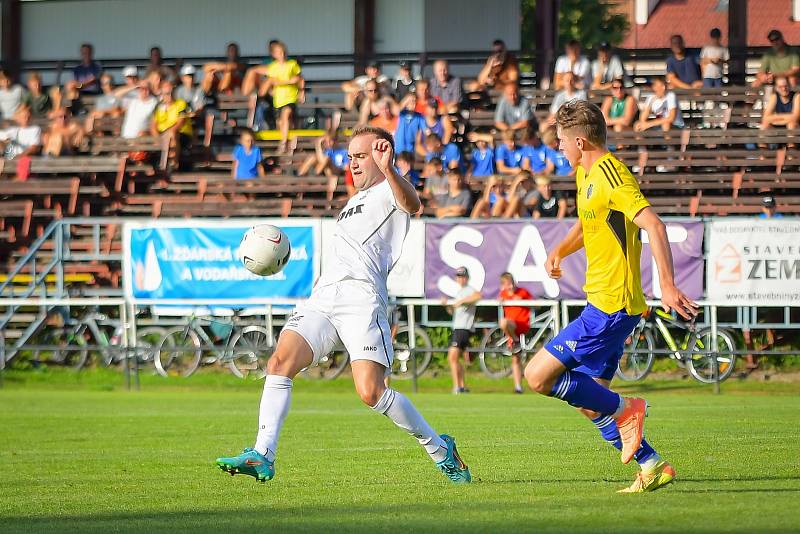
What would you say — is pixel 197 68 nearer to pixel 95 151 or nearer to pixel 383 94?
pixel 95 151

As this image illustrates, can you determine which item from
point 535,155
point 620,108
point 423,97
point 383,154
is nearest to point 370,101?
point 423,97

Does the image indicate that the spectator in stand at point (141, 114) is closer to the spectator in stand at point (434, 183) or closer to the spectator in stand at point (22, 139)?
the spectator in stand at point (22, 139)

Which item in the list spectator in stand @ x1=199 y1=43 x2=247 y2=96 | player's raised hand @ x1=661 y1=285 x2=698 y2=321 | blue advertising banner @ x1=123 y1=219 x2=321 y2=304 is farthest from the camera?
spectator in stand @ x1=199 y1=43 x2=247 y2=96

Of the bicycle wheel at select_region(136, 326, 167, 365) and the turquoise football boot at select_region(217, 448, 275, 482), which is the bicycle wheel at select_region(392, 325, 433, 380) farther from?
the turquoise football boot at select_region(217, 448, 275, 482)

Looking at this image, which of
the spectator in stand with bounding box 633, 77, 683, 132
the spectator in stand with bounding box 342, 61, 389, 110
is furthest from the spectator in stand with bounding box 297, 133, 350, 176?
the spectator in stand with bounding box 633, 77, 683, 132

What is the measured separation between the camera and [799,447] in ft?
34.1

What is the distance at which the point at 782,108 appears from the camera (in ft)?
76.5

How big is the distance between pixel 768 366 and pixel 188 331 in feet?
28.8

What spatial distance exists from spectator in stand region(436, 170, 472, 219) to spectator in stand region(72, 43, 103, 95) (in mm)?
10606

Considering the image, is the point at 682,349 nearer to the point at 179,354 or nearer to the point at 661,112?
the point at 661,112

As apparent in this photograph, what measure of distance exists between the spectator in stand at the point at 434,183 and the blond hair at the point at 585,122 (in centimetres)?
1364

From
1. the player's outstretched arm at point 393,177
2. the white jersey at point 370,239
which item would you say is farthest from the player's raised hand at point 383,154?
the white jersey at point 370,239

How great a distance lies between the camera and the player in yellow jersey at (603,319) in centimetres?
787

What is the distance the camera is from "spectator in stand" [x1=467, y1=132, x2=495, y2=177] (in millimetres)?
23078
